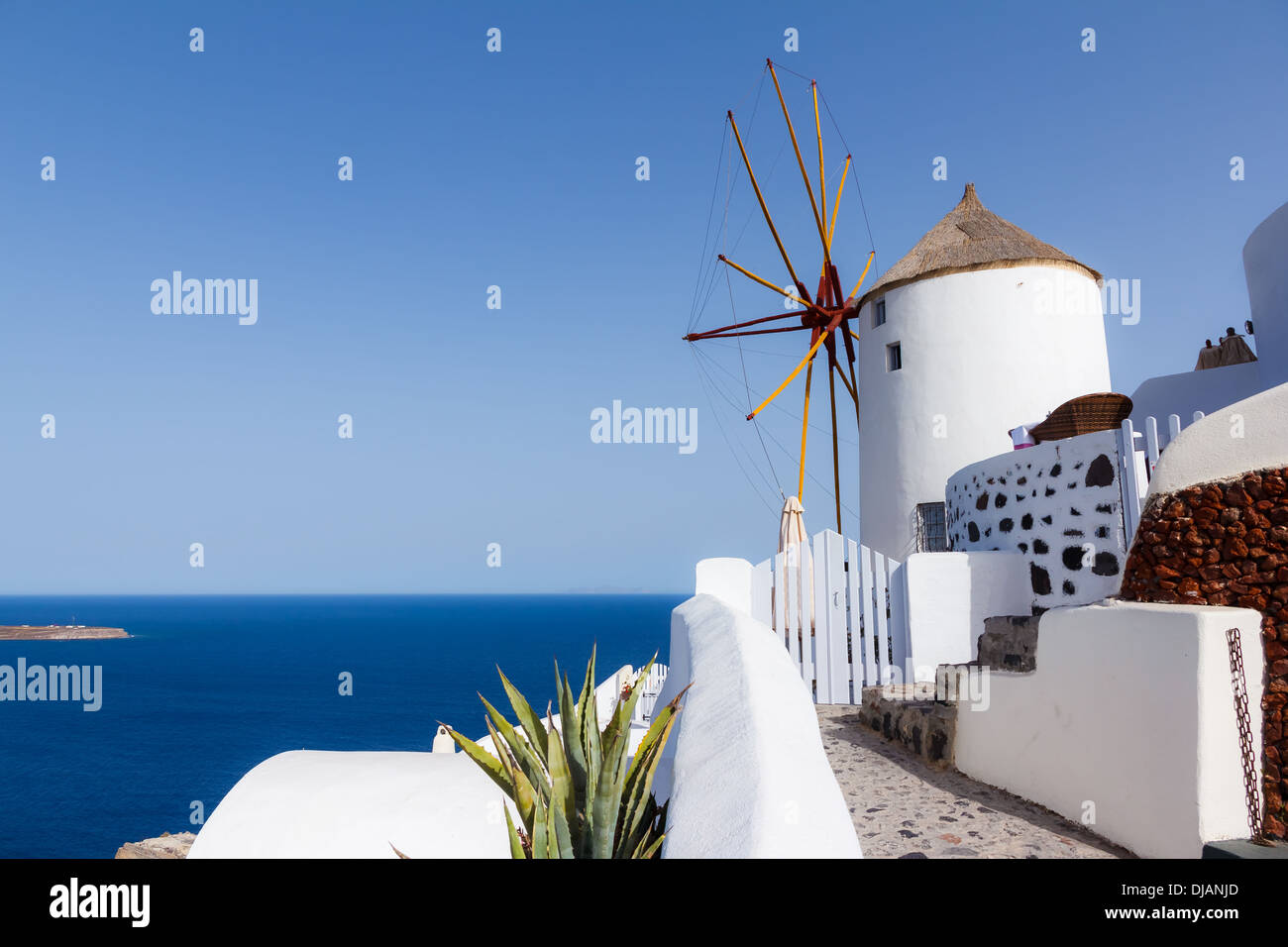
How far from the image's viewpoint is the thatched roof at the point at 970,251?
13289 mm

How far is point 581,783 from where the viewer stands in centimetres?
339

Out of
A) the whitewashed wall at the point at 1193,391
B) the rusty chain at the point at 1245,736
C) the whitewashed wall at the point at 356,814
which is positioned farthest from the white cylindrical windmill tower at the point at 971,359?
the whitewashed wall at the point at 356,814

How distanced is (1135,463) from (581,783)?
6.92m

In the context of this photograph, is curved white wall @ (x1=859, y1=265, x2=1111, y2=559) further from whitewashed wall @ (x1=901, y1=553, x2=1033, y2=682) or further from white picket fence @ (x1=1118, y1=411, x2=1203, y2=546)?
white picket fence @ (x1=1118, y1=411, x2=1203, y2=546)

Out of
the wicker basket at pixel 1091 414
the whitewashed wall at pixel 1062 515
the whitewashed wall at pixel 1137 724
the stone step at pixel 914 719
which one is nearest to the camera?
the whitewashed wall at pixel 1137 724

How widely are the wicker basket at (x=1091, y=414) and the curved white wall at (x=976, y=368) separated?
3726 mm

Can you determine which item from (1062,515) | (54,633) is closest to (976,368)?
(1062,515)

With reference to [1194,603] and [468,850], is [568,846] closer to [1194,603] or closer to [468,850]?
[468,850]

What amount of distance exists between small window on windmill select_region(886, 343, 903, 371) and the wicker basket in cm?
494

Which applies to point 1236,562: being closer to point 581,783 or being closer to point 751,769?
point 751,769

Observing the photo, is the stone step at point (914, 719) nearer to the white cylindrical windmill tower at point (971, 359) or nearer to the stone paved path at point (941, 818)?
the stone paved path at point (941, 818)

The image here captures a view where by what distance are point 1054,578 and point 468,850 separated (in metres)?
7.17

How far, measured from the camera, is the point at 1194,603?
153 inches
